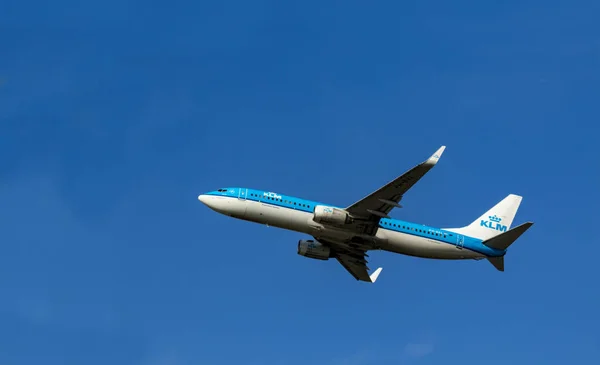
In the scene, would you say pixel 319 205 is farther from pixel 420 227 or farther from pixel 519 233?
pixel 519 233

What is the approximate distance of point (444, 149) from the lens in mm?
78500

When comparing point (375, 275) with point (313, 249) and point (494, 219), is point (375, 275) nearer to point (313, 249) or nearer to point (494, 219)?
point (313, 249)

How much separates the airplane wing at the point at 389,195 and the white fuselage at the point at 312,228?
301cm

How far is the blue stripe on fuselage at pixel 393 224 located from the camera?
3388 inches

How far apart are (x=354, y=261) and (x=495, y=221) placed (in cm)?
1498

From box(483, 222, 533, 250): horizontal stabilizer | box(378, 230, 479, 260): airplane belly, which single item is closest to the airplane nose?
box(378, 230, 479, 260): airplane belly

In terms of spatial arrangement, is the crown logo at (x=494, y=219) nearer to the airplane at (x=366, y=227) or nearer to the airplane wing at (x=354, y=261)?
the airplane at (x=366, y=227)

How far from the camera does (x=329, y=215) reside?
278ft

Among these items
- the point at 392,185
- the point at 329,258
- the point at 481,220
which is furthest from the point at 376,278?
the point at 392,185

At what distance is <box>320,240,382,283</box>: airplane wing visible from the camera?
92812 millimetres

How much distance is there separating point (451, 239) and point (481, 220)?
6103 mm

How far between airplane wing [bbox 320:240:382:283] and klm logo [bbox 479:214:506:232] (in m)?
12.2

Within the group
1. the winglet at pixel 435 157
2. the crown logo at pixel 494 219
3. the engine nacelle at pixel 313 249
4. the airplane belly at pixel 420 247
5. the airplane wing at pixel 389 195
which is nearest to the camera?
the winglet at pixel 435 157

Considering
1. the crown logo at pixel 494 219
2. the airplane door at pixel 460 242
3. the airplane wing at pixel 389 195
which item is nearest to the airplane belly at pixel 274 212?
the airplane wing at pixel 389 195
